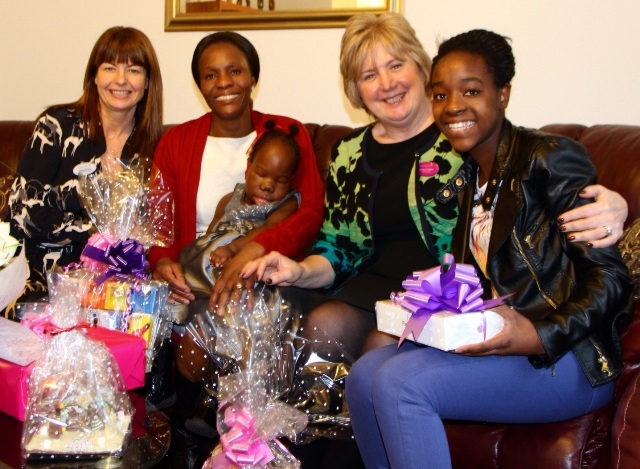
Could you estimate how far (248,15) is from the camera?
134 inches

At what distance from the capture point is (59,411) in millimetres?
1810

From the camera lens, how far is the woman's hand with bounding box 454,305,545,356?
5.39ft

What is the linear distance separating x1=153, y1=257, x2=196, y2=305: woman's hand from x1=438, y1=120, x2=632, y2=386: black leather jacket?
39.6 inches

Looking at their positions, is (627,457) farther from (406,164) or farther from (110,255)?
(110,255)

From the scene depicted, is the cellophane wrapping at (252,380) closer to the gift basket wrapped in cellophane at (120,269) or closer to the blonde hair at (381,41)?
the gift basket wrapped in cellophane at (120,269)

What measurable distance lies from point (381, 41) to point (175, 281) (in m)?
0.95

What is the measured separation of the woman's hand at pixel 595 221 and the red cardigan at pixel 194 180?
1009mm

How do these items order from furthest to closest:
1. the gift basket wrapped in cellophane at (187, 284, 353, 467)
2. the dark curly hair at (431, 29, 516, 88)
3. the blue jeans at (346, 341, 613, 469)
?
the gift basket wrapped in cellophane at (187, 284, 353, 467)
the dark curly hair at (431, 29, 516, 88)
the blue jeans at (346, 341, 613, 469)

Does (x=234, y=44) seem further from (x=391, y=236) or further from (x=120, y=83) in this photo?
(x=391, y=236)

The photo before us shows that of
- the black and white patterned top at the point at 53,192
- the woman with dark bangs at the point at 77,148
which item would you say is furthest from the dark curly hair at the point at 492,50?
the black and white patterned top at the point at 53,192

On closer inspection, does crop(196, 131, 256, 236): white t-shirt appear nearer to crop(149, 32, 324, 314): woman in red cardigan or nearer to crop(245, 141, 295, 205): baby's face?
crop(149, 32, 324, 314): woman in red cardigan

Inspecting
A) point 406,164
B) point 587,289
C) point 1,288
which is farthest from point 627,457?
point 1,288

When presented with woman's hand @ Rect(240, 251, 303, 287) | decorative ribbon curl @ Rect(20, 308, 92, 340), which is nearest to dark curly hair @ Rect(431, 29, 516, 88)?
woman's hand @ Rect(240, 251, 303, 287)

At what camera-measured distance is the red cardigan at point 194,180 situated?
8.50ft
